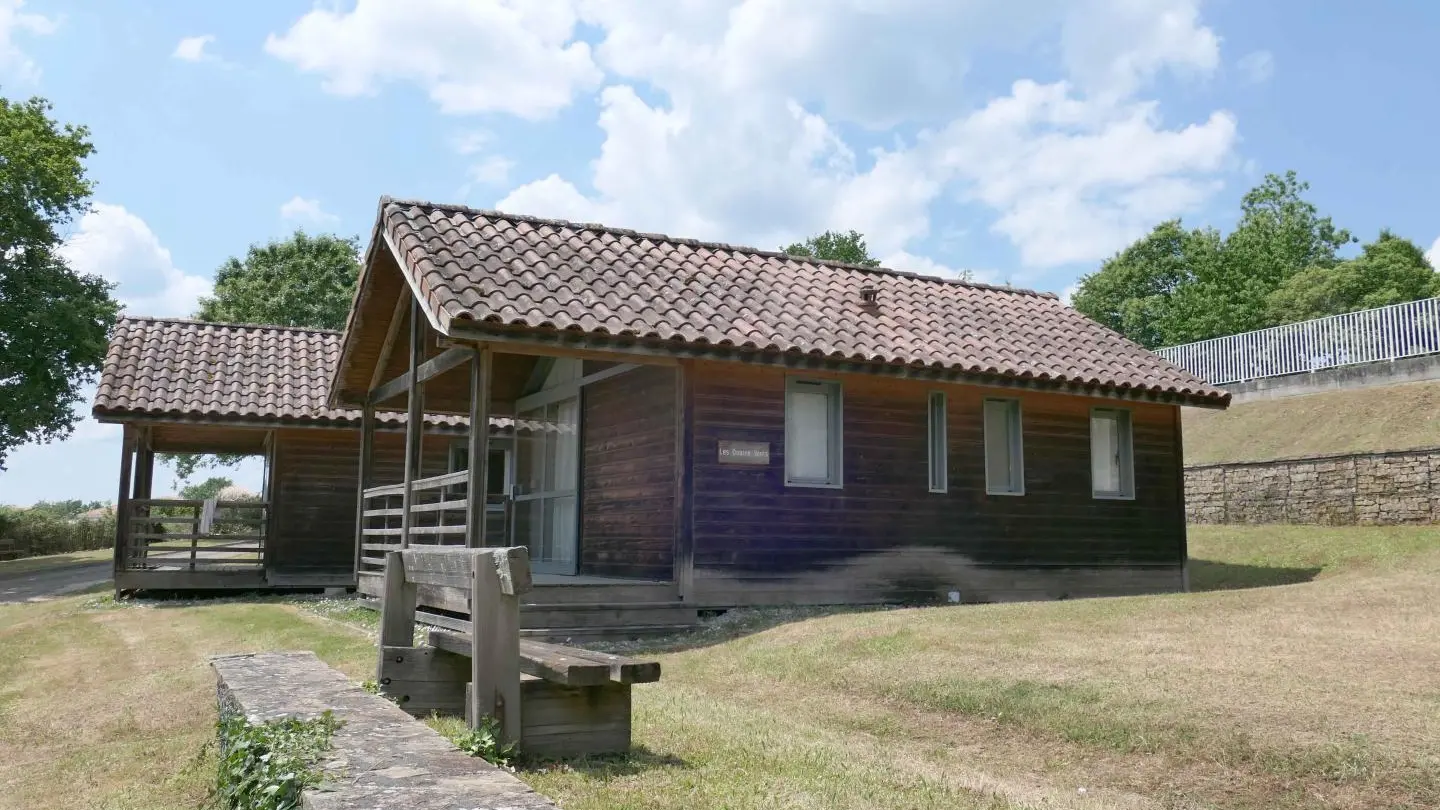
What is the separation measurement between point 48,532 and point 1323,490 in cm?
4443

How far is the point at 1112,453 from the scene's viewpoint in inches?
671

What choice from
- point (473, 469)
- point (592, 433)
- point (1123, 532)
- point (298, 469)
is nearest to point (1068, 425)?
point (1123, 532)

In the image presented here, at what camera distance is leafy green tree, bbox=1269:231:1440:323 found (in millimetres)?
49062

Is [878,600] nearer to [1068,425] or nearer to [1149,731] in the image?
[1068,425]

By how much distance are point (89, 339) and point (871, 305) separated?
94.8 ft

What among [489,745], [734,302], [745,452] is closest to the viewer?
[489,745]

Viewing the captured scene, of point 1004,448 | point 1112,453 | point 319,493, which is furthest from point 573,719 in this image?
point 319,493

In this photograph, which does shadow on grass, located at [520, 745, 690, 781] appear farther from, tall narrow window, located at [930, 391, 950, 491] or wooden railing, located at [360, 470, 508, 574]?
tall narrow window, located at [930, 391, 950, 491]

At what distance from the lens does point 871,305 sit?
53.6ft

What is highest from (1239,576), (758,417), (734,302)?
(734,302)

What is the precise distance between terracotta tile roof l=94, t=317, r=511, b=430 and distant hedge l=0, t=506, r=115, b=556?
26.2 meters

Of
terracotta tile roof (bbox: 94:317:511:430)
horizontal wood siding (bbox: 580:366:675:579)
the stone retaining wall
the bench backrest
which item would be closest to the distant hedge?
terracotta tile roof (bbox: 94:317:511:430)

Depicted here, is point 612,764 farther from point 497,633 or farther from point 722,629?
point 722,629

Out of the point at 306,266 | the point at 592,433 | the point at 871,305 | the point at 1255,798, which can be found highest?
the point at 306,266
